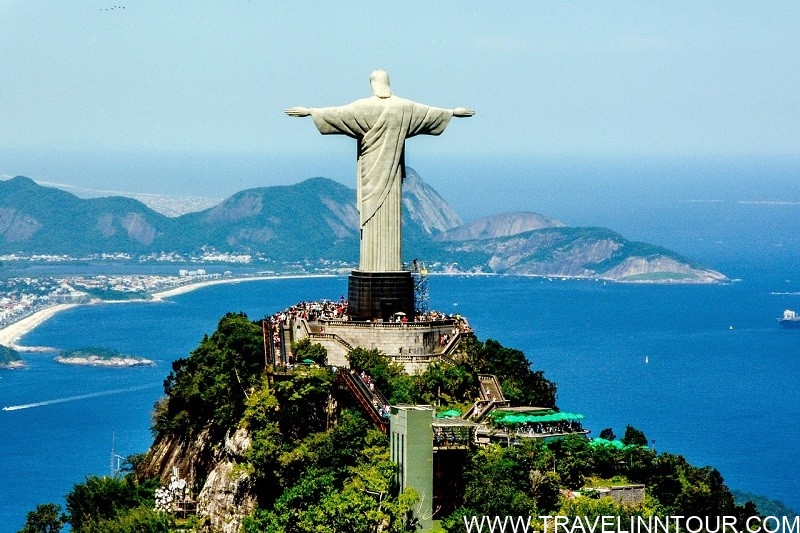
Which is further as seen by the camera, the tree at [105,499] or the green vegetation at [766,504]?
the green vegetation at [766,504]

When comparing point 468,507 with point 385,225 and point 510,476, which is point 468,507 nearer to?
point 510,476

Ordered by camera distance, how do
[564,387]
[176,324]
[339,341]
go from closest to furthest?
[339,341] → [564,387] → [176,324]

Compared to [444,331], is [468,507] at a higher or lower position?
lower

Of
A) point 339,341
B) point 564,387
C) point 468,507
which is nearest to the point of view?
point 468,507

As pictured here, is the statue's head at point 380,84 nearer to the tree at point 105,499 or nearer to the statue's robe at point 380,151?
the statue's robe at point 380,151

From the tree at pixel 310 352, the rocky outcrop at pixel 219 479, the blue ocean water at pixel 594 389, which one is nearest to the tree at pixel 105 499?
the rocky outcrop at pixel 219 479

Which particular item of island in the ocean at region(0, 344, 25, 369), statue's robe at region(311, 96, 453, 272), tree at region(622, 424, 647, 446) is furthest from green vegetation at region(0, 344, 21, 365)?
tree at region(622, 424, 647, 446)

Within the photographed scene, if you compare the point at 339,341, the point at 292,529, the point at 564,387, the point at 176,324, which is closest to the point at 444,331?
the point at 339,341
